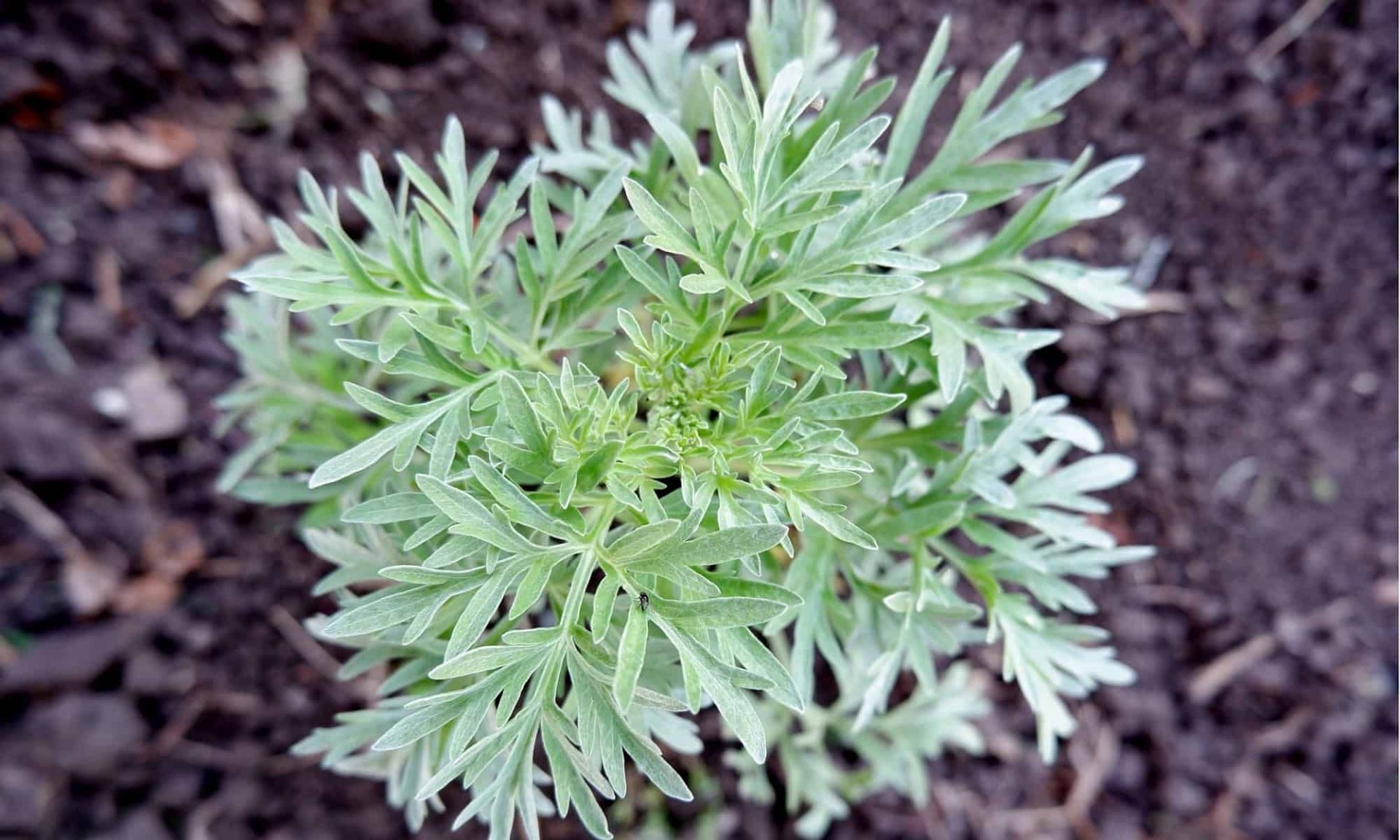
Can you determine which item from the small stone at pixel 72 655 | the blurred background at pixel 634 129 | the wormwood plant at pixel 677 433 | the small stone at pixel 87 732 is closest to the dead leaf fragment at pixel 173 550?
the blurred background at pixel 634 129

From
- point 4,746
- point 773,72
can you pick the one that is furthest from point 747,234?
point 4,746

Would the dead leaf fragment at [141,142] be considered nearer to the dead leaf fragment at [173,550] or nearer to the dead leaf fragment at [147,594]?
the dead leaf fragment at [173,550]

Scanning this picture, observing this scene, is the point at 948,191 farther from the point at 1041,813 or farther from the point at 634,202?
the point at 1041,813

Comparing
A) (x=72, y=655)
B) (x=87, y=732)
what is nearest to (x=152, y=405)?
(x=72, y=655)

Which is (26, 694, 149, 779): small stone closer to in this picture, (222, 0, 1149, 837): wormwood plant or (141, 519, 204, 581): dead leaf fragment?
(141, 519, 204, 581): dead leaf fragment

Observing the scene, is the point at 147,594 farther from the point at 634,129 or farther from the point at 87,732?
the point at 634,129

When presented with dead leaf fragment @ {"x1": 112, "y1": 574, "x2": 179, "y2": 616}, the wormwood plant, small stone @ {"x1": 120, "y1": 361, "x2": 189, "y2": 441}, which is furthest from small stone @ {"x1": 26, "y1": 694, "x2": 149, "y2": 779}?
the wormwood plant
